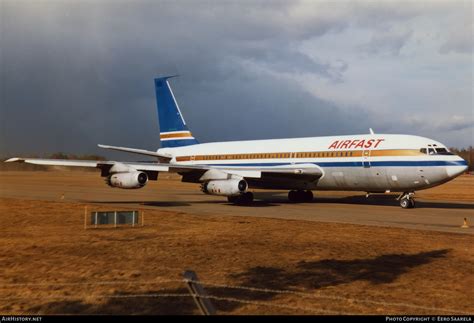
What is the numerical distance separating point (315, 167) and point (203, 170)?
7.50 metres

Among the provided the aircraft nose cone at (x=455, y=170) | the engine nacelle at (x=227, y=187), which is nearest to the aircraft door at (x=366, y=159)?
the aircraft nose cone at (x=455, y=170)

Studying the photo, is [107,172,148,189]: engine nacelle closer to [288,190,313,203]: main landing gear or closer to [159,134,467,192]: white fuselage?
[159,134,467,192]: white fuselage

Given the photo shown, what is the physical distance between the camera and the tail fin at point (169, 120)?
42.5 metres

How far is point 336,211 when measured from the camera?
89.9 ft

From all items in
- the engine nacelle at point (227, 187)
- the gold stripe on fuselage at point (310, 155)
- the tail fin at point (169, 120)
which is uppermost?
the tail fin at point (169, 120)

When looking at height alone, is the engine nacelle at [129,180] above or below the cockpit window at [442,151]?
below

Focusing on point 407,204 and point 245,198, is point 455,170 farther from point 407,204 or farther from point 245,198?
point 245,198

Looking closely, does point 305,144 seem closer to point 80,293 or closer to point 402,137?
point 402,137

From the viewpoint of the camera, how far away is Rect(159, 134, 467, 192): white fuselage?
2667 centimetres

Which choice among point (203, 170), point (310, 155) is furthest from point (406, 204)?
point (203, 170)

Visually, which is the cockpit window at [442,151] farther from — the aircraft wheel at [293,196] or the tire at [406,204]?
the aircraft wheel at [293,196]

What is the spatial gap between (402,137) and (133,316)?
24092mm

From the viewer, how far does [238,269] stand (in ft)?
39.2

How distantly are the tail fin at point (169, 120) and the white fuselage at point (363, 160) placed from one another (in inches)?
279
